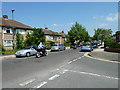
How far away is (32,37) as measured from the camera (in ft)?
101

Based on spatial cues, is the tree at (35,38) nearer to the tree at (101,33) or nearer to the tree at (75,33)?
the tree at (75,33)

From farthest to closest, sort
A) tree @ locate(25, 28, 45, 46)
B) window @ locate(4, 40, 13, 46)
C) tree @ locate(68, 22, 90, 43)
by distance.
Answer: tree @ locate(68, 22, 90, 43)
tree @ locate(25, 28, 45, 46)
window @ locate(4, 40, 13, 46)

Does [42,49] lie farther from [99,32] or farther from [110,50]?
[99,32]

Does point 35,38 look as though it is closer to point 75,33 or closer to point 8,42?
point 8,42

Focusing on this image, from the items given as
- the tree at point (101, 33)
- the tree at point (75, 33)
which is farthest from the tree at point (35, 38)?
the tree at point (101, 33)

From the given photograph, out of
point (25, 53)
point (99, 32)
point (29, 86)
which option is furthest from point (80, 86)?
point (99, 32)

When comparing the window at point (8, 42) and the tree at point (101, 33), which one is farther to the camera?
the tree at point (101, 33)

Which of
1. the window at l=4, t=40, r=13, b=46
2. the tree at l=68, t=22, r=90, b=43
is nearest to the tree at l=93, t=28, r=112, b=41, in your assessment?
the tree at l=68, t=22, r=90, b=43

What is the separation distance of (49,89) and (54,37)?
4798cm

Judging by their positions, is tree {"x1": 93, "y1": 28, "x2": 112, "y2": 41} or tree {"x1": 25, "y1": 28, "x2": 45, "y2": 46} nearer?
tree {"x1": 25, "y1": 28, "x2": 45, "y2": 46}

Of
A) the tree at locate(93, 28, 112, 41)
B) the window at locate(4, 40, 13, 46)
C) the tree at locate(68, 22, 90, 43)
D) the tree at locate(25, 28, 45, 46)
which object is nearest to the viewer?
the window at locate(4, 40, 13, 46)

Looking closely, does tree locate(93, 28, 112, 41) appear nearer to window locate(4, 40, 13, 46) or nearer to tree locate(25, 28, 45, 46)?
tree locate(25, 28, 45, 46)

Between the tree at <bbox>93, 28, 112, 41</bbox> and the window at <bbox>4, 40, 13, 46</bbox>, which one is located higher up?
the tree at <bbox>93, 28, 112, 41</bbox>

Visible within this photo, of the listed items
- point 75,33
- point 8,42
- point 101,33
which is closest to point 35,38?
point 8,42
